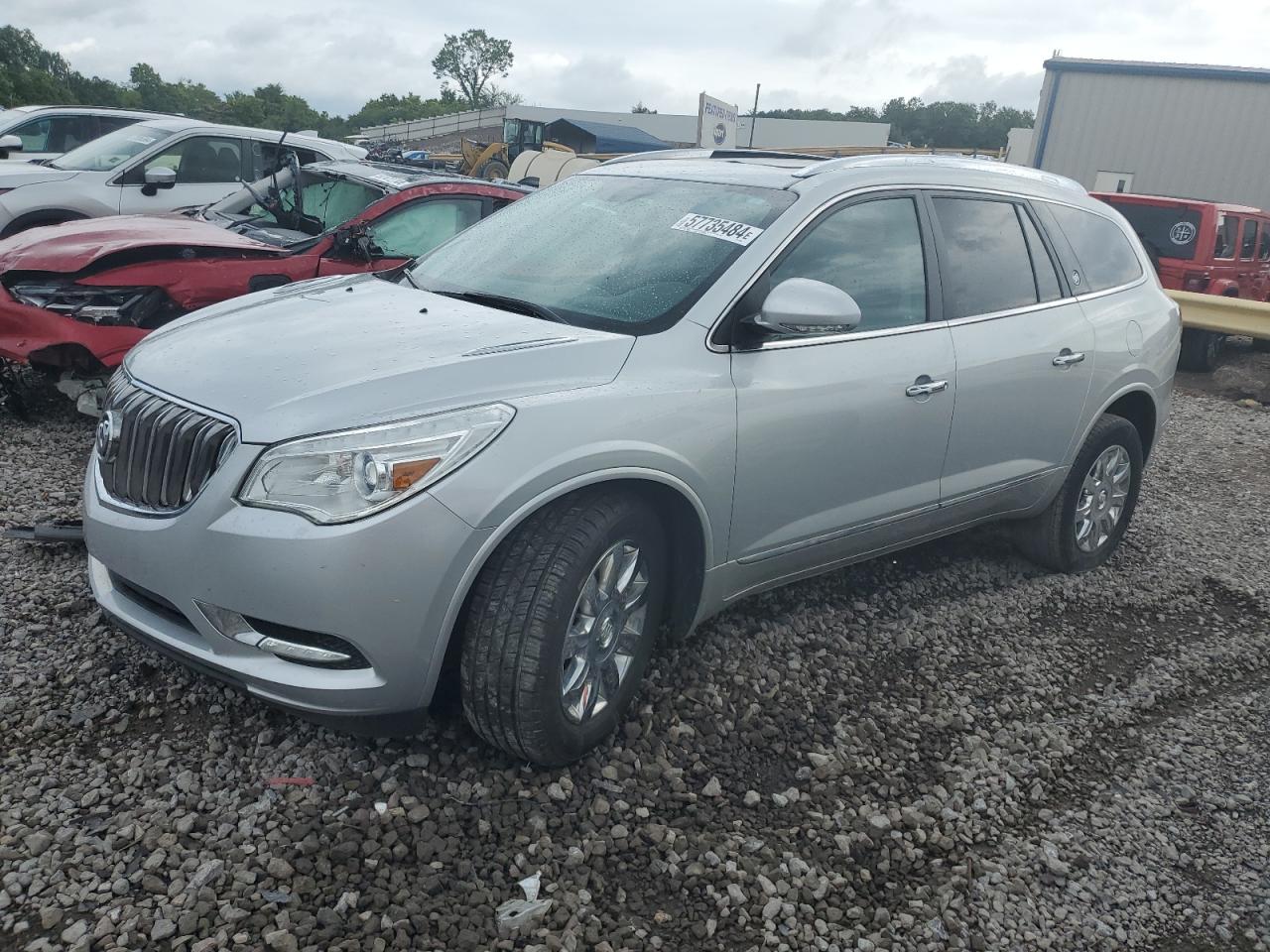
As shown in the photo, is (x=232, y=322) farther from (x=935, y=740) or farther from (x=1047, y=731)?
(x=1047, y=731)

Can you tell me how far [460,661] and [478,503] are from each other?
49 cm

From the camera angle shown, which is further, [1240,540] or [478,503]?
[1240,540]

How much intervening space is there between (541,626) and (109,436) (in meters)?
1.40

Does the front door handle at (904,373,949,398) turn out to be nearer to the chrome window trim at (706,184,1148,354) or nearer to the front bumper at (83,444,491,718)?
the chrome window trim at (706,184,1148,354)

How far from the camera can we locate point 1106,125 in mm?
23000

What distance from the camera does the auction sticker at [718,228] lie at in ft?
11.0

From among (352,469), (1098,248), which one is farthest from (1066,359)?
(352,469)

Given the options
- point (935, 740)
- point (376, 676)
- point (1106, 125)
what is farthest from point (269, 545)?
point (1106, 125)

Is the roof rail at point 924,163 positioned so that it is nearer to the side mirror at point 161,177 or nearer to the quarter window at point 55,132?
the side mirror at point 161,177

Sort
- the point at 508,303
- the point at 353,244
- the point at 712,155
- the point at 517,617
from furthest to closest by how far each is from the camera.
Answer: the point at 353,244 < the point at 712,155 < the point at 508,303 < the point at 517,617

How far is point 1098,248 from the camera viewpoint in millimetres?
4711

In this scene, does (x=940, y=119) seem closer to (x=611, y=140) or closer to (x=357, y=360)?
(x=611, y=140)

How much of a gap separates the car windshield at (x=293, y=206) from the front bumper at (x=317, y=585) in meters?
4.59

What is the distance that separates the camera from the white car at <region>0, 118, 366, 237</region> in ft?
27.3
